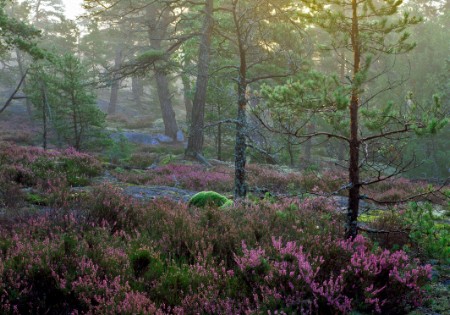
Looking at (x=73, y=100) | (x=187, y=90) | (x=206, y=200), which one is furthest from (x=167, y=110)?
(x=206, y=200)

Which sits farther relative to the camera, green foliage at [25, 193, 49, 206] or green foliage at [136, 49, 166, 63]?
green foliage at [136, 49, 166, 63]

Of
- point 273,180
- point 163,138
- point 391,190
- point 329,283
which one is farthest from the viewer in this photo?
point 163,138

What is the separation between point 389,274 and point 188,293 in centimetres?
187

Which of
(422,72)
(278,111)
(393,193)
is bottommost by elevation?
(393,193)

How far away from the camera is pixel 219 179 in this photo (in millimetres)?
12586

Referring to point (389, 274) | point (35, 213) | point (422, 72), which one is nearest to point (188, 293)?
point (389, 274)

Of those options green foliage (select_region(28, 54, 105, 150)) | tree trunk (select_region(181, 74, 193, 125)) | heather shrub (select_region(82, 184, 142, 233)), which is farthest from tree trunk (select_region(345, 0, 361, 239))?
tree trunk (select_region(181, 74, 193, 125))

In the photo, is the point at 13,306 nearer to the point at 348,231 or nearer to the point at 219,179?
the point at 348,231

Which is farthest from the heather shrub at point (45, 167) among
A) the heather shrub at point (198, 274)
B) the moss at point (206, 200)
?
the heather shrub at point (198, 274)

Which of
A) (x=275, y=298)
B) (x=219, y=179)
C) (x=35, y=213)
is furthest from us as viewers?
(x=219, y=179)

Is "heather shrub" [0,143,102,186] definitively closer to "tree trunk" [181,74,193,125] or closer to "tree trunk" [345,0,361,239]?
"tree trunk" [345,0,361,239]

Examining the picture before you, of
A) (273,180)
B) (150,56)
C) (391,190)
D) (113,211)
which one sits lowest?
(391,190)

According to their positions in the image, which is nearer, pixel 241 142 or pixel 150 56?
pixel 241 142

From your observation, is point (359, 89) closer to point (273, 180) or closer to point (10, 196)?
point (10, 196)
